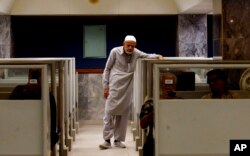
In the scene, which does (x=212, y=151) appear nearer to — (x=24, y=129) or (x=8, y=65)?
(x=24, y=129)

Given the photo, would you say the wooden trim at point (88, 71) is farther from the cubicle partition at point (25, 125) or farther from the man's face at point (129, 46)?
the cubicle partition at point (25, 125)

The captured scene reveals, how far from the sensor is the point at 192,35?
8.66 meters

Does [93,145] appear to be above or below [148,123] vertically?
below

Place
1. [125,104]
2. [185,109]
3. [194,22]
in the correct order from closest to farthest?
[185,109], [125,104], [194,22]

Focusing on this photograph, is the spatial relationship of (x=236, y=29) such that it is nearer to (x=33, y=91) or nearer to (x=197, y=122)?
(x=197, y=122)

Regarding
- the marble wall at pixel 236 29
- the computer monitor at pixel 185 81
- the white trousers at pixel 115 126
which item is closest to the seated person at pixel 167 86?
the computer monitor at pixel 185 81

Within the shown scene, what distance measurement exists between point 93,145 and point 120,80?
3.48ft

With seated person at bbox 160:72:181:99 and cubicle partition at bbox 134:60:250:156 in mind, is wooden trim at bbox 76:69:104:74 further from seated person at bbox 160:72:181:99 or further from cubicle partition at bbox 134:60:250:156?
cubicle partition at bbox 134:60:250:156

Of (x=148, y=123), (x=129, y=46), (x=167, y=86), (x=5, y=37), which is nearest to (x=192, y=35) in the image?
(x=129, y=46)

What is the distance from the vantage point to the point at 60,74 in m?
5.23

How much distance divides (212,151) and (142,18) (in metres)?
5.56

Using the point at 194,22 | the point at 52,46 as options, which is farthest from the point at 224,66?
the point at 52,46

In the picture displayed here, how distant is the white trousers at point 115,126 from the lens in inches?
245

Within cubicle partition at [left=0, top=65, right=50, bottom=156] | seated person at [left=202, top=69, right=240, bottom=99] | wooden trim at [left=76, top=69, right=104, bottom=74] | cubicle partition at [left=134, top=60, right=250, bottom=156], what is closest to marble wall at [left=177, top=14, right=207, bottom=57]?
wooden trim at [left=76, top=69, right=104, bottom=74]
